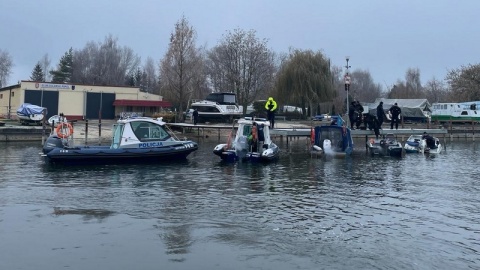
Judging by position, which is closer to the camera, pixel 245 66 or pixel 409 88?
pixel 245 66

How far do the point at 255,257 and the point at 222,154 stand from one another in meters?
17.4

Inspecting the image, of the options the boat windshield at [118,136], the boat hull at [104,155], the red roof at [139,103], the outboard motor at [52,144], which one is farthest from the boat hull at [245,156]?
the red roof at [139,103]

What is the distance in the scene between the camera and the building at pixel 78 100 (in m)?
56.8

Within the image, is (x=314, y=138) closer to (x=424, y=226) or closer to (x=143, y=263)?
(x=424, y=226)

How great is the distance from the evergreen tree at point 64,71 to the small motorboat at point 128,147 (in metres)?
71.6

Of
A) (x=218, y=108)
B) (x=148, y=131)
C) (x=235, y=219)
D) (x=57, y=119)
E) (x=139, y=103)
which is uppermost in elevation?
(x=139, y=103)

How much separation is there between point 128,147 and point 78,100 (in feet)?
120

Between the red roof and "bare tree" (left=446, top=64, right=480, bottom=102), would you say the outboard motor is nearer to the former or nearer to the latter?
the red roof

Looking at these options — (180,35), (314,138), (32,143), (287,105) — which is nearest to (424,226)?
(314,138)

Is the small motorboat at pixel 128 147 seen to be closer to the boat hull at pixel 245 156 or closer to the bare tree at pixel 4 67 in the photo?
the boat hull at pixel 245 156

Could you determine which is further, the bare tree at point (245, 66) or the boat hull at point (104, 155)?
the bare tree at point (245, 66)

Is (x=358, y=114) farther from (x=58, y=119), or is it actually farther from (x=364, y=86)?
(x=364, y=86)

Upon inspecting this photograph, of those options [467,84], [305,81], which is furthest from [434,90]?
[305,81]

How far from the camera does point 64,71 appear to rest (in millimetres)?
95625
